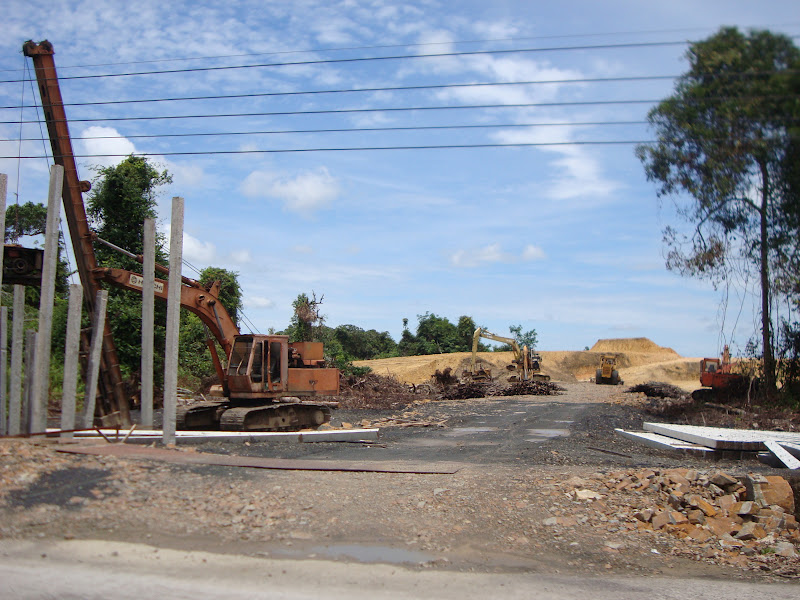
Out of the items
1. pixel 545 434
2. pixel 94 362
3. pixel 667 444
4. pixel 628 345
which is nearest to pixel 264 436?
pixel 94 362

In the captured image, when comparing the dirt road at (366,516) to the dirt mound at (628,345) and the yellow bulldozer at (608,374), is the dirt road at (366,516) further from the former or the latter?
the dirt mound at (628,345)

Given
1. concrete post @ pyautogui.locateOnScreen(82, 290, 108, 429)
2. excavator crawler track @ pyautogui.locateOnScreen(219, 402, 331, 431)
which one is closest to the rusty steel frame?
excavator crawler track @ pyautogui.locateOnScreen(219, 402, 331, 431)

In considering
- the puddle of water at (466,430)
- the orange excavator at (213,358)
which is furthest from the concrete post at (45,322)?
the puddle of water at (466,430)

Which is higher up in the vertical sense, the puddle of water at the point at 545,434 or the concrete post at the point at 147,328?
the concrete post at the point at 147,328

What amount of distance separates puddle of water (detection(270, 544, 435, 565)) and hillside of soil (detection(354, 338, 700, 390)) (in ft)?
138

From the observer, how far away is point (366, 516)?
27.3 ft

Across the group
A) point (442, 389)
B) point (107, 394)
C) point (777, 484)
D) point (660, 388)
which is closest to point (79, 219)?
point (107, 394)

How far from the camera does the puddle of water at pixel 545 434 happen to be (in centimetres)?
1680

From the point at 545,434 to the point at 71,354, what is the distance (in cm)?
1174

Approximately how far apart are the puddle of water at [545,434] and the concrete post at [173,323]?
8472 mm

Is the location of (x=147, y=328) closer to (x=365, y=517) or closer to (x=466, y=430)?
(x=365, y=517)

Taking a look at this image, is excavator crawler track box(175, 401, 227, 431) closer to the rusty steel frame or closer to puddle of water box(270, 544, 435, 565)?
the rusty steel frame

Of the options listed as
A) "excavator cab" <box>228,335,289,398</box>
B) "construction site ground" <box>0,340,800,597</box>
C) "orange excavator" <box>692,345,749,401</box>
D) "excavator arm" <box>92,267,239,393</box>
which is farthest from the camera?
"orange excavator" <box>692,345,749,401</box>

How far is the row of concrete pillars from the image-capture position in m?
10.7
